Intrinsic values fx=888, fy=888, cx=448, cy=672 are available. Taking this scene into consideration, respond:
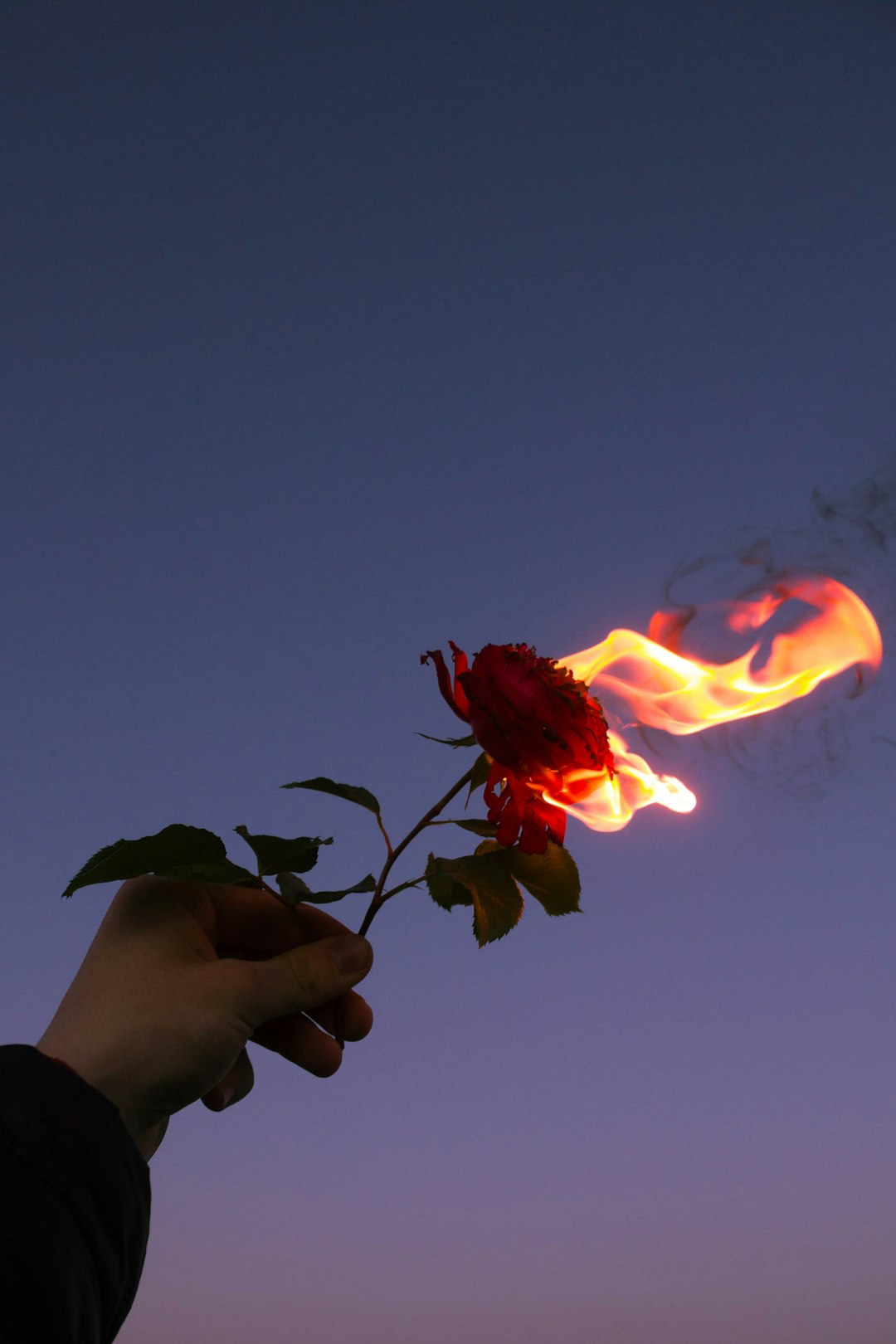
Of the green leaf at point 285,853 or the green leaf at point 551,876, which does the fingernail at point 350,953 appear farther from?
the green leaf at point 551,876

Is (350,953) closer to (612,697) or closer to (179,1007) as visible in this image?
(179,1007)

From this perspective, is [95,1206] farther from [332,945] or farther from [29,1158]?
[332,945]

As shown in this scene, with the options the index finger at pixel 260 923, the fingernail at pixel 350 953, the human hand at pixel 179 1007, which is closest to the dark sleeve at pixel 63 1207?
the human hand at pixel 179 1007

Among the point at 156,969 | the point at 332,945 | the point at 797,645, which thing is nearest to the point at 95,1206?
the point at 156,969

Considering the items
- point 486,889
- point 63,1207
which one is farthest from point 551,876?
point 63,1207

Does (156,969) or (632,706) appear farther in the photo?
(632,706)

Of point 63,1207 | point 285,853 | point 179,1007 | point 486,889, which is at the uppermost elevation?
point 285,853

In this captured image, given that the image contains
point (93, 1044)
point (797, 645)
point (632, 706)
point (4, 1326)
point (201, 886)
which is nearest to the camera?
point (4, 1326)
